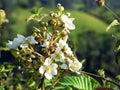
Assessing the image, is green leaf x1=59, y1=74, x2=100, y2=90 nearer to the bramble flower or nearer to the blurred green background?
the bramble flower

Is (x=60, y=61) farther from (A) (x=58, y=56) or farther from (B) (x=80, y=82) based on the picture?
(B) (x=80, y=82)

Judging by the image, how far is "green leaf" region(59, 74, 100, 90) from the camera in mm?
3201

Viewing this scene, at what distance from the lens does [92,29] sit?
3725 inches

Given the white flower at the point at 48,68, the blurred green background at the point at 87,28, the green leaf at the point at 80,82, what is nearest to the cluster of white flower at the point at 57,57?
the white flower at the point at 48,68

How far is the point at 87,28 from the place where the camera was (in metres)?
95.1

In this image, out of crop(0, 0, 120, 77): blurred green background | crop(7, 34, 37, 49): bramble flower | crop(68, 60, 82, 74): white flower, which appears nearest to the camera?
crop(68, 60, 82, 74): white flower

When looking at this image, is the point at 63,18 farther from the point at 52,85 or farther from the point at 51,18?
A: the point at 52,85

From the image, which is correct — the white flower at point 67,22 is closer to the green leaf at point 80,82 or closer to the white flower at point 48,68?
the white flower at point 48,68

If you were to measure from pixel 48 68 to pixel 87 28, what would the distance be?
9246 centimetres

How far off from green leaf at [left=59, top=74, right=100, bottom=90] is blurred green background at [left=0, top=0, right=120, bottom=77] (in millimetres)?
56462

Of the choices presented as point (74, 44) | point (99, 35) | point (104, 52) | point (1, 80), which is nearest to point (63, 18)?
point (74, 44)

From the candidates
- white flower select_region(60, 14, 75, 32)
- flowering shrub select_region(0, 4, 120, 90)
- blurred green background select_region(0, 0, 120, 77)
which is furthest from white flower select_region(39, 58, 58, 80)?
blurred green background select_region(0, 0, 120, 77)

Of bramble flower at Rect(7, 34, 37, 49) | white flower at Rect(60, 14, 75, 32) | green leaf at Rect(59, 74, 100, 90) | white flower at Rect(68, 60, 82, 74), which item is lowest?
white flower at Rect(68, 60, 82, 74)

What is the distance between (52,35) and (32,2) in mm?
109800
